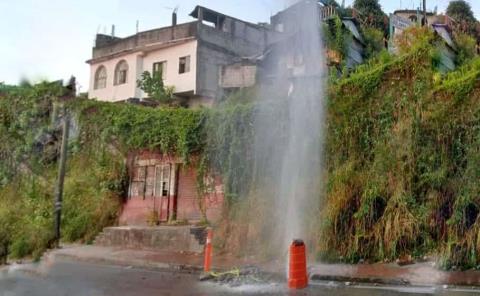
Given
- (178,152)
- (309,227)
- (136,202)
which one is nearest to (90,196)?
(136,202)

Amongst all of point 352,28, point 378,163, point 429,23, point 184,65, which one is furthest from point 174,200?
point 429,23

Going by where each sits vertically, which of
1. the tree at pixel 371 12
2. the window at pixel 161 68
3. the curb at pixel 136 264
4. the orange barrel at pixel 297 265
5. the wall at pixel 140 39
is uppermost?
the tree at pixel 371 12

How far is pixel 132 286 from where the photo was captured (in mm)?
10750

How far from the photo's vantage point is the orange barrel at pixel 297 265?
30.3ft

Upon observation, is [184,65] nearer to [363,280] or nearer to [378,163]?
[378,163]

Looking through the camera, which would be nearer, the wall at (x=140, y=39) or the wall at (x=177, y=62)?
the wall at (x=177, y=62)

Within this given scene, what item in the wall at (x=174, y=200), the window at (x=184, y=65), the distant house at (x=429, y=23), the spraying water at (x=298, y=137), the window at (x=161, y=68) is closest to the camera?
the spraying water at (x=298, y=137)

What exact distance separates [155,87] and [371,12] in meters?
20.0

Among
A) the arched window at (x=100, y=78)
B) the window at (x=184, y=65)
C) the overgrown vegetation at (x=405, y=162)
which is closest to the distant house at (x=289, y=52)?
the overgrown vegetation at (x=405, y=162)

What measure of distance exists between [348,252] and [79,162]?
14.7 meters

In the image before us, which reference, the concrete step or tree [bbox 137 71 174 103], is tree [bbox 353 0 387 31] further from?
the concrete step

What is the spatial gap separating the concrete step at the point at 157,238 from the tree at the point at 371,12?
95.8 feet

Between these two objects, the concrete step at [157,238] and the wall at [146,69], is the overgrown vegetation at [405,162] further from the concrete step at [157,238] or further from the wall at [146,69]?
the wall at [146,69]

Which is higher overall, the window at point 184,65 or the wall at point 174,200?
the window at point 184,65
